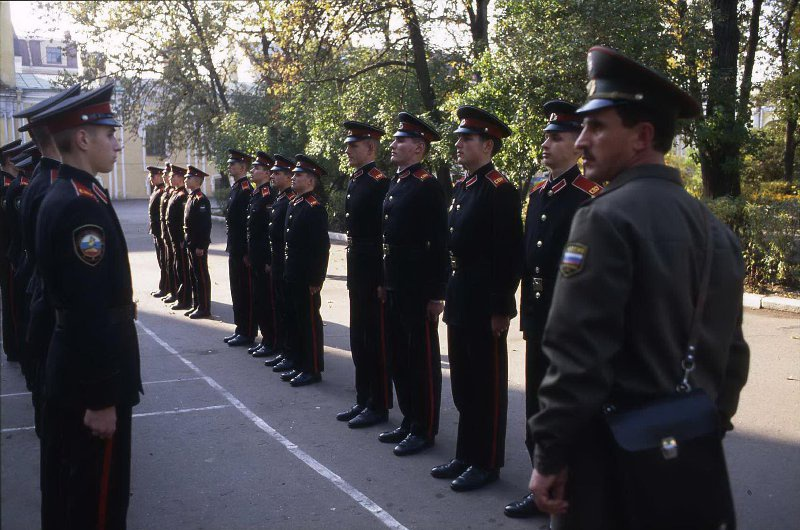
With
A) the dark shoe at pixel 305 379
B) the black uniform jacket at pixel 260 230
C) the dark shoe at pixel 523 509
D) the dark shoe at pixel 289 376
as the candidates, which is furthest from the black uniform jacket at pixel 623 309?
the black uniform jacket at pixel 260 230

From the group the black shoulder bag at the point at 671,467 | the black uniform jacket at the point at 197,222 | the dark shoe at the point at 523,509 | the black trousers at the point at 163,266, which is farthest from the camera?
the black trousers at the point at 163,266

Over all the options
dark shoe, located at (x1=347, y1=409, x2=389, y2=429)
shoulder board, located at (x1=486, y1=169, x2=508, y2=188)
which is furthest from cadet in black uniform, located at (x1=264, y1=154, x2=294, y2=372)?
shoulder board, located at (x1=486, y1=169, x2=508, y2=188)

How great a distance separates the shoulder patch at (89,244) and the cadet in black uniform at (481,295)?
2200 millimetres

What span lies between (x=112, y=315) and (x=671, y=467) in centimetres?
221

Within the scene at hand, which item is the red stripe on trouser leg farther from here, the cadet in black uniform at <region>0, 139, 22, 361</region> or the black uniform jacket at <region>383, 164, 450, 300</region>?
the cadet in black uniform at <region>0, 139, 22, 361</region>

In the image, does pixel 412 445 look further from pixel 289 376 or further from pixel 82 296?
pixel 82 296

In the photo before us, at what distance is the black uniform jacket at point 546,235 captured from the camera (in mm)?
4070

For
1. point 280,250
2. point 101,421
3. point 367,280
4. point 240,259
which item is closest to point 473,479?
point 367,280

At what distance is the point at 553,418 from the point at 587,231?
51 cm

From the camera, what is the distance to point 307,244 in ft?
23.7

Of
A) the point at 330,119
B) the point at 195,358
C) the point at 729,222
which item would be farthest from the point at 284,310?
the point at 330,119

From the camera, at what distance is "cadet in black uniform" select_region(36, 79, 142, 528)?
3180mm

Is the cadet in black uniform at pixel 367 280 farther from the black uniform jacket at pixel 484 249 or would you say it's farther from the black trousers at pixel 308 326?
the black uniform jacket at pixel 484 249

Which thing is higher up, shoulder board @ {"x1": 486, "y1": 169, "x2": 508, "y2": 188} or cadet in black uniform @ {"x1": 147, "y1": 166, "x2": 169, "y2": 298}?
shoulder board @ {"x1": 486, "y1": 169, "x2": 508, "y2": 188}
